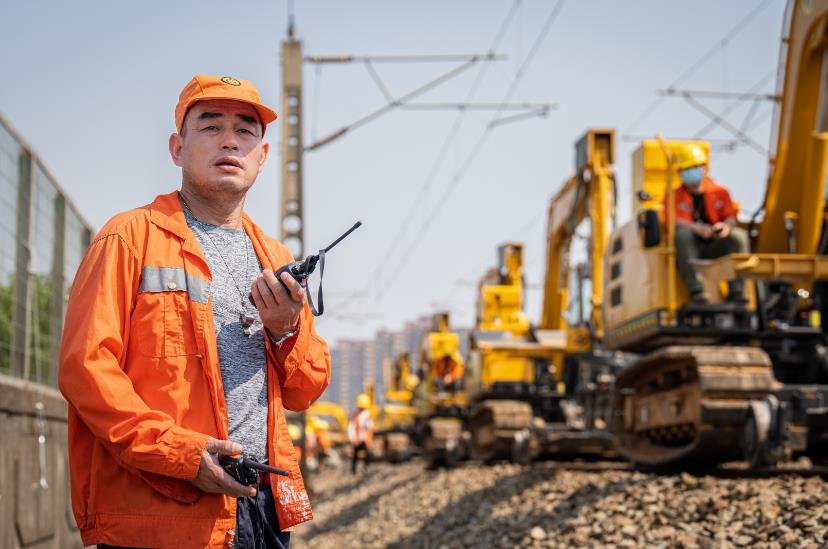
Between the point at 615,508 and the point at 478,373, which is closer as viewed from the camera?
the point at 615,508

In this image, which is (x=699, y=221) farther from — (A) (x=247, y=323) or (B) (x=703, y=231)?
(A) (x=247, y=323)

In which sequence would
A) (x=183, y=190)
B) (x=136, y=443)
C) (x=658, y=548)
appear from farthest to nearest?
1. (x=658, y=548)
2. (x=183, y=190)
3. (x=136, y=443)

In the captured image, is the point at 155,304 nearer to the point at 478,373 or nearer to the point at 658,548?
the point at 658,548

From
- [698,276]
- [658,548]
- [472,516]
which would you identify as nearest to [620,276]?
[698,276]

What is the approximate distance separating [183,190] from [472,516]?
404 inches

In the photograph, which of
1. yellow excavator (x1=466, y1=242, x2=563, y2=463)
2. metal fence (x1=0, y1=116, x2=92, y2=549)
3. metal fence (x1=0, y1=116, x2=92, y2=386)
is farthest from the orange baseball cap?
yellow excavator (x1=466, y1=242, x2=563, y2=463)

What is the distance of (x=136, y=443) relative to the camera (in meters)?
2.79

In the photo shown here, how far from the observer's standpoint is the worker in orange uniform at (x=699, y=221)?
10.9 meters

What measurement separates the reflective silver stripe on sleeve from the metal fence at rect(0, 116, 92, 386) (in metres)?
4.06

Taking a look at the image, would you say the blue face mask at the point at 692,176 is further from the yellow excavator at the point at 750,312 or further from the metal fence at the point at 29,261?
the metal fence at the point at 29,261

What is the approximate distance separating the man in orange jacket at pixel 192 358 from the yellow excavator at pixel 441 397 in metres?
20.7

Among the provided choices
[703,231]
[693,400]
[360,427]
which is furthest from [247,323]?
[360,427]

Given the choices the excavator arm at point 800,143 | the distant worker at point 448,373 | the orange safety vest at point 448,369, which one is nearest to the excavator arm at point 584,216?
the excavator arm at point 800,143

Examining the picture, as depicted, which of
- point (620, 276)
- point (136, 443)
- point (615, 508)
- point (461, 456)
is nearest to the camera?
point (136, 443)
